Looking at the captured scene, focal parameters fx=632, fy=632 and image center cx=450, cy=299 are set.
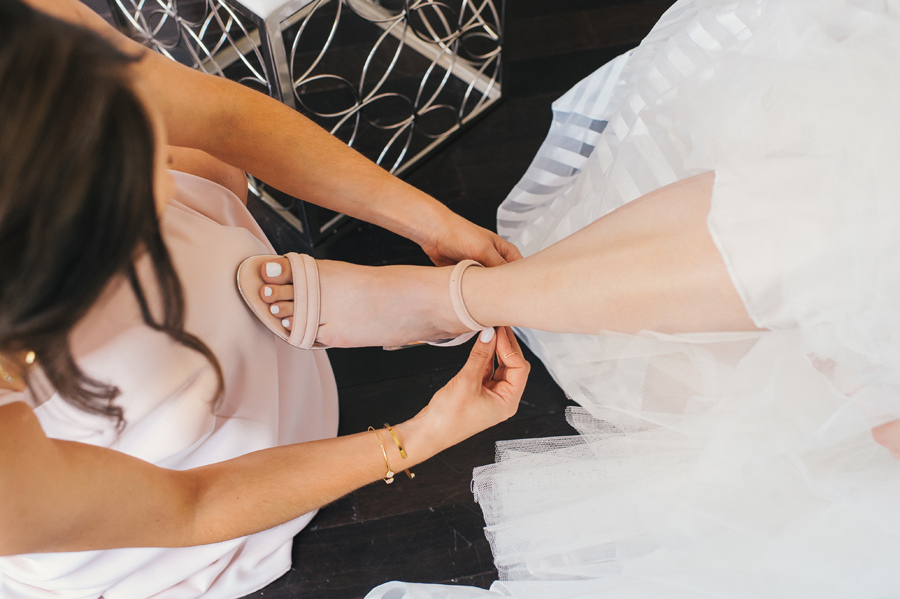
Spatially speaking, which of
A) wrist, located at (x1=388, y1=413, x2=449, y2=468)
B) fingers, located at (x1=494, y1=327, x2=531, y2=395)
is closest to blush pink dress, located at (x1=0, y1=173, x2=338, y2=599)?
wrist, located at (x1=388, y1=413, x2=449, y2=468)

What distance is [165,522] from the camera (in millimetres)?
601

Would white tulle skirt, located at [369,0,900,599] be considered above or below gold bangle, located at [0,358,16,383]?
below

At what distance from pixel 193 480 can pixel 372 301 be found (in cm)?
29

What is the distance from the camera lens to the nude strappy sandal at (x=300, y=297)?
732 mm

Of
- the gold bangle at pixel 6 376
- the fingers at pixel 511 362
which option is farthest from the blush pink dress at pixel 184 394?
the fingers at pixel 511 362

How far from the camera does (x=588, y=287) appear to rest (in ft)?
2.07

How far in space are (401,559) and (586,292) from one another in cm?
60

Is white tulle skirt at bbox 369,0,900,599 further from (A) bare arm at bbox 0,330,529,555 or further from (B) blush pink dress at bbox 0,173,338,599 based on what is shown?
(B) blush pink dress at bbox 0,173,338,599

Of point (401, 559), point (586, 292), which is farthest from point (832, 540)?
point (401, 559)

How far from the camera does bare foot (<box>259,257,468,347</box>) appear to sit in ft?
2.52

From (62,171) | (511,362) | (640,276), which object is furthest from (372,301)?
(62,171)

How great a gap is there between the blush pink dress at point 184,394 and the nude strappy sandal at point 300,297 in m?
0.01

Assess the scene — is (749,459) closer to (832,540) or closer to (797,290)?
(832,540)

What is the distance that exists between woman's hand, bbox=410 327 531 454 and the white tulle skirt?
111 mm
